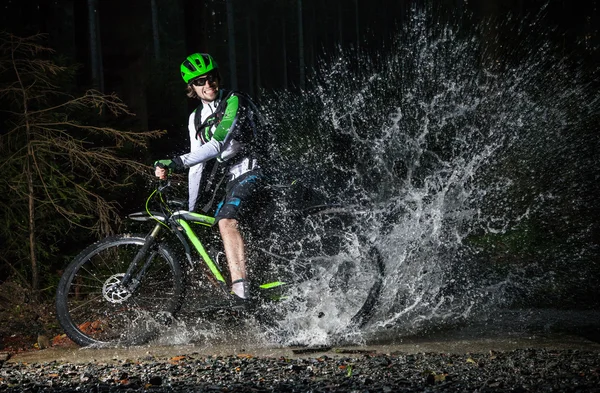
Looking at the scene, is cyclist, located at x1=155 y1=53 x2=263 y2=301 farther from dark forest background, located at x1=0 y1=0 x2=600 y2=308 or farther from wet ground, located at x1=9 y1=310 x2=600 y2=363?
dark forest background, located at x1=0 y1=0 x2=600 y2=308

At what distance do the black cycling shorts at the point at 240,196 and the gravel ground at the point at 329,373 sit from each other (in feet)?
4.21

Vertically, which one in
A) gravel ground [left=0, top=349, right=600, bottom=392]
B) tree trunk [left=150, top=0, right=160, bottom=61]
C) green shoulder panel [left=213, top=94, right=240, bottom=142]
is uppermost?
tree trunk [left=150, top=0, right=160, bottom=61]

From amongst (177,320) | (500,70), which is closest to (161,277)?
(177,320)

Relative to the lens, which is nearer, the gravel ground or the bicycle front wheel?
Answer: the gravel ground

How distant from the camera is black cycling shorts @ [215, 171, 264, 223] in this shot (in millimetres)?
6961

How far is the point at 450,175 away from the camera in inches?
423

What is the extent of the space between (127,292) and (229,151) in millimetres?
1604

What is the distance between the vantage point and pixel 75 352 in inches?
275

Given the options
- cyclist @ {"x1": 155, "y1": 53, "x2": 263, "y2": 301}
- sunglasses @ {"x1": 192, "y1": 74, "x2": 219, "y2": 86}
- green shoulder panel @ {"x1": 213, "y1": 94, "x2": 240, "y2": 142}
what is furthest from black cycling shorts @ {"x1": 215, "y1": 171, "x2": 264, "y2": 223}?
sunglasses @ {"x1": 192, "y1": 74, "x2": 219, "y2": 86}

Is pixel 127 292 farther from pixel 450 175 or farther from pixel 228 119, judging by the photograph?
pixel 450 175

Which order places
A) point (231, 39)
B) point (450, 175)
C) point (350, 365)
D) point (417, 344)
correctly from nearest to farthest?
point (350, 365), point (417, 344), point (450, 175), point (231, 39)

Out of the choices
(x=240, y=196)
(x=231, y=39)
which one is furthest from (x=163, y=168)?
(x=231, y=39)

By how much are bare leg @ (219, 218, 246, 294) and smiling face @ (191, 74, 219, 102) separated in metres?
1.13

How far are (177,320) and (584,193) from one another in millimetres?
6946
